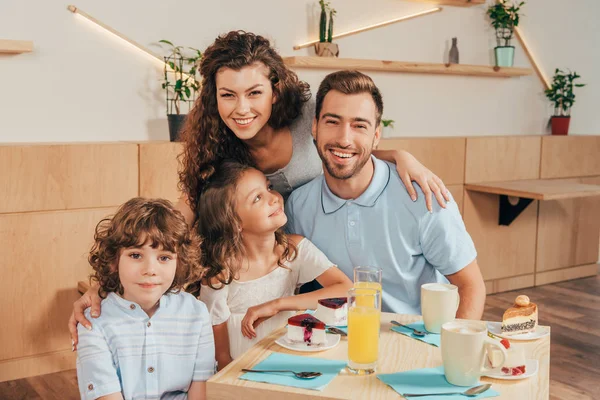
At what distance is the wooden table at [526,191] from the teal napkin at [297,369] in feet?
10.5

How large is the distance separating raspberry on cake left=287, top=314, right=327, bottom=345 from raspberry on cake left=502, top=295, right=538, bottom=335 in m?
0.43

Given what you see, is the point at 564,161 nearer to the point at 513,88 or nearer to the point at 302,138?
the point at 513,88

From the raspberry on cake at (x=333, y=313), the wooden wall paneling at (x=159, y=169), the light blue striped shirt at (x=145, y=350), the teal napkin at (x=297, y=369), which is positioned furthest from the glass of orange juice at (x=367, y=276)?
the wooden wall paneling at (x=159, y=169)

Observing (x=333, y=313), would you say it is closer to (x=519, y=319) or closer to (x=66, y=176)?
(x=519, y=319)

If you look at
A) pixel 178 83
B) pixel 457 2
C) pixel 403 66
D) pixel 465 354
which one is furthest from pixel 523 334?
pixel 457 2

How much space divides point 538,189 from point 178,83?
2367 millimetres

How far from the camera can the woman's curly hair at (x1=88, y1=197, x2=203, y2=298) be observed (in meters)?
1.69

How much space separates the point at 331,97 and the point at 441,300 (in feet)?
2.50

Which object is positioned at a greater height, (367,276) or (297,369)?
(367,276)

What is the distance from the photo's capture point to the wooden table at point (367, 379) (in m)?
1.31

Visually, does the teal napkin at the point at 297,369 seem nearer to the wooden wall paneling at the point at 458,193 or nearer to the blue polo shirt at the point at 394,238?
the blue polo shirt at the point at 394,238

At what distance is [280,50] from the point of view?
4367 millimetres

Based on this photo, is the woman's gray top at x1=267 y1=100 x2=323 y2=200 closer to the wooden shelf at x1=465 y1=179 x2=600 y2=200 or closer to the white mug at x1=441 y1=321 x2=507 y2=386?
the white mug at x1=441 y1=321 x2=507 y2=386

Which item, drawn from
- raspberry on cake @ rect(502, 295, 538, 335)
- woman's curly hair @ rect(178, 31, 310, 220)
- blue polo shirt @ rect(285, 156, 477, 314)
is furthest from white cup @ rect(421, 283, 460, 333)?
woman's curly hair @ rect(178, 31, 310, 220)
